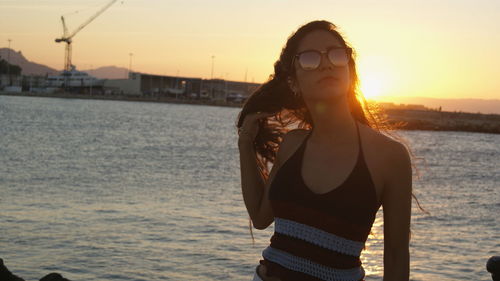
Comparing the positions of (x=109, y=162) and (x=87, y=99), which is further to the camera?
(x=87, y=99)

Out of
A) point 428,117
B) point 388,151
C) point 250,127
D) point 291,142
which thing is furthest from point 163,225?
point 428,117

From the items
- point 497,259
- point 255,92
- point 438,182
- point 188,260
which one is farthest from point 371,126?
point 438,182

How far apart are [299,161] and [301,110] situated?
39cm

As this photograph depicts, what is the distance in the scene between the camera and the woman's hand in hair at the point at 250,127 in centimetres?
274

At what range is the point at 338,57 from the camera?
2.32m

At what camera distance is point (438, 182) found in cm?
3075

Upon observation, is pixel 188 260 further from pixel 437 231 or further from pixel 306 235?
pixel 306 235

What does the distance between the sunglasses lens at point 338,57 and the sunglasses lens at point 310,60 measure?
0.13ft

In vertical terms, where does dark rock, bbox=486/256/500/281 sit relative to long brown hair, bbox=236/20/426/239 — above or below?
below

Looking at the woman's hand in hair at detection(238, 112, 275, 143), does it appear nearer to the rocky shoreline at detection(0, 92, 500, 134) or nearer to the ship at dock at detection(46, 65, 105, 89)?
the rocky shoreline at detection(0, 92, 500, 134)

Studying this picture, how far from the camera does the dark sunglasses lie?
231cm

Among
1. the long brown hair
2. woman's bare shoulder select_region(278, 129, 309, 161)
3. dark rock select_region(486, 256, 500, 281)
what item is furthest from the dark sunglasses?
dark rock select_region(486, 256, 500, 281)

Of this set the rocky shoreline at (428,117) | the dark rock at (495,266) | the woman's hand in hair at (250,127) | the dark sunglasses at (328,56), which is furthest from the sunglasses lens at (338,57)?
the rocky shoreline at (428,117)

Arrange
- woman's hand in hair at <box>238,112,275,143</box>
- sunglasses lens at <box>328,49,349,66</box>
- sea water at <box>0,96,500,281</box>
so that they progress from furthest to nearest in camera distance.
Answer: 1. sea water at <box>0,96,500,281</box>
2. woman's hand in hair at <box>238,112,275,143</box>
3. sunglasses lens at <box>328,49,349,66</box>
